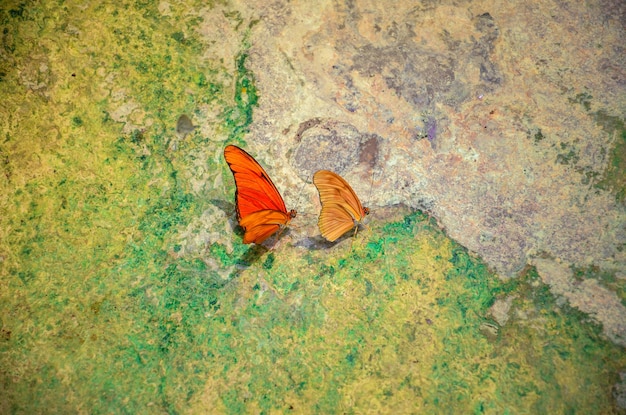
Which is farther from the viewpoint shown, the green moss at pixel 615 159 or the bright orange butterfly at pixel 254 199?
the green moss at pixel 615 159

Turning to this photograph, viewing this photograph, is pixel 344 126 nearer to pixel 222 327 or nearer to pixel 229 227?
pixel 229 227

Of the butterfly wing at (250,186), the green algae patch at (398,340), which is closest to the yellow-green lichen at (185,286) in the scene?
the green algae patch at (398,340)

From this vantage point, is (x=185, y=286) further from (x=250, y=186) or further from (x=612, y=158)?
(x=612, y=158)

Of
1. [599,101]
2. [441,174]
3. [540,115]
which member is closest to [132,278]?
[441,174]

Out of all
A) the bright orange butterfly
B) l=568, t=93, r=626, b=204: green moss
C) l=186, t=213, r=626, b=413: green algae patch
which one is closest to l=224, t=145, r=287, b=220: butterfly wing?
the bright orange butterfly

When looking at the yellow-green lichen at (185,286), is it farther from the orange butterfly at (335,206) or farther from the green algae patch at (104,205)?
the orange butterfly at (335,206)

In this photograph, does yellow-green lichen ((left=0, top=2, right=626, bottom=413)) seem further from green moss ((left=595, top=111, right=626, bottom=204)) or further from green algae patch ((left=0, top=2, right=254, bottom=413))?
green moss ((left=595, top=111, right=626, bottom=204))

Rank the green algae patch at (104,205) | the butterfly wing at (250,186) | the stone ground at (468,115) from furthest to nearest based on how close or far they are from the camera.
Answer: the stone ground at (468,115) < the green algae patch at (104,205) < the butterfly wing at (250,186)
